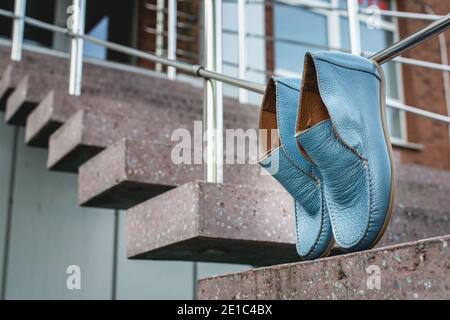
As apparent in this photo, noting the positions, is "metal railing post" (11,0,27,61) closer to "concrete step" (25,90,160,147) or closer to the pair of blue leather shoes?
"concrete step" (25,90,160,147)

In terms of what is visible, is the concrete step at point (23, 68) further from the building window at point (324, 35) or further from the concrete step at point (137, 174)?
the building window at point (324, 35)

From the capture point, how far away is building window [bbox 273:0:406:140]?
195 inches

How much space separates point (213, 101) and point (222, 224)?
316 millimetres

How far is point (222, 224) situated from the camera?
4.76ft

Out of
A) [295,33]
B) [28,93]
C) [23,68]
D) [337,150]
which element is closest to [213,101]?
[337,150]

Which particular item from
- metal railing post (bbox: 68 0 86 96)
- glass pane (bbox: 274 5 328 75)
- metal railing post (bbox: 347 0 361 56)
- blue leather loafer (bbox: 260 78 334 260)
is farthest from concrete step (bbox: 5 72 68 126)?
glass pane (bbox: 274 5 328 75)

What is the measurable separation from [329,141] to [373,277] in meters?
0.24

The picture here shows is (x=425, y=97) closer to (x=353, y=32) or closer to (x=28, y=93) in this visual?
(x=353, y=32)

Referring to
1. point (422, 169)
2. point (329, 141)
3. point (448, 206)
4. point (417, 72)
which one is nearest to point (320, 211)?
point (329, 141)

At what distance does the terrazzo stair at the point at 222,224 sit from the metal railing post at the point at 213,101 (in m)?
0.07

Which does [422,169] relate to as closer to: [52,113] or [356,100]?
[52,113]

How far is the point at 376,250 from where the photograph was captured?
966mm

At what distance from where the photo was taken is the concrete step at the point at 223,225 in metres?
1.45

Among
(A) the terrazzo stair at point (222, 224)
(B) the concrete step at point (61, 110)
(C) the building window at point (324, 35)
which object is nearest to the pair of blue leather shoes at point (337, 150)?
(A) the terrazzo stair at point (222, 224)
